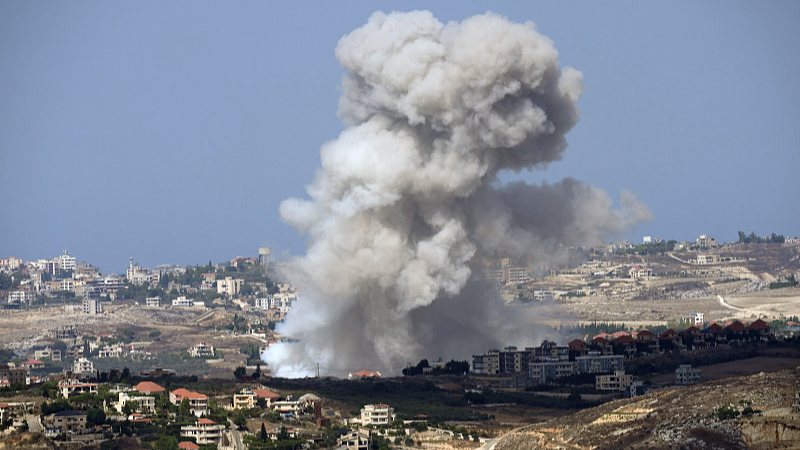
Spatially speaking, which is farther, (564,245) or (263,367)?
(263,367)

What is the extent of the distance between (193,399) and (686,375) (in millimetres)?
17080

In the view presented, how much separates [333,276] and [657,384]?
12.6 m

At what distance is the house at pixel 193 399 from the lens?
5406 cm

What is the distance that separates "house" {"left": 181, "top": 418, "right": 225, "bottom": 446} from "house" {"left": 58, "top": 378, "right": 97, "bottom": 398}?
7.13 m

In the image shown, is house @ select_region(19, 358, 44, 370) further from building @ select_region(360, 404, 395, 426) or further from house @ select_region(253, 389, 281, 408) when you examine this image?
building @ select_region(360, 404, 395, 426)

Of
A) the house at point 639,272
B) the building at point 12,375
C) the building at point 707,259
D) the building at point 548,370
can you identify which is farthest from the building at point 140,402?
the building at point 707,259

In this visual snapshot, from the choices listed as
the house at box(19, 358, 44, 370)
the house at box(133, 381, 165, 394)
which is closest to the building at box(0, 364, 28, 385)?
the house at box(133, 381, 165, 394)

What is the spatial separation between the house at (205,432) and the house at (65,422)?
120 inches

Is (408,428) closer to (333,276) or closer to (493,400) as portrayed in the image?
(493,400)

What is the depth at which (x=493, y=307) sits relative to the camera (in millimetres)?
66750

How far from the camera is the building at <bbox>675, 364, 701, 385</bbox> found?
2285 inches

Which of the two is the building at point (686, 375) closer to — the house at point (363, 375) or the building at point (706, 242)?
the house at point (363, 375)

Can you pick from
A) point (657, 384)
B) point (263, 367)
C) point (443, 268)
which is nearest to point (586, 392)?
point (657, 384)

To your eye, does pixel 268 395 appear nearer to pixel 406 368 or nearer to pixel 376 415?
pixel 376 415
